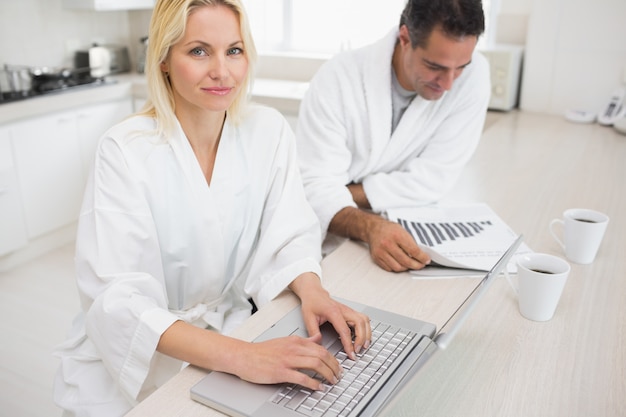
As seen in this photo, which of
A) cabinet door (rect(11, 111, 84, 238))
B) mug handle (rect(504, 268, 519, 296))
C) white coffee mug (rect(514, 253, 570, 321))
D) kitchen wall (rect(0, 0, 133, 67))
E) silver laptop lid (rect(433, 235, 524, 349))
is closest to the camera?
silver laptop lid (rect(433, 235, 524, 349))

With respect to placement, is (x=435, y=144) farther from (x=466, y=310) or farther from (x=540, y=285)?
(x=466, y=310)

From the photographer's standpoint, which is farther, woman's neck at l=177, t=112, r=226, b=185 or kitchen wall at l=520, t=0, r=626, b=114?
kitchen wall at l=520, t=0, r=626, b=114

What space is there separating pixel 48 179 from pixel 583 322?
2.63 meters

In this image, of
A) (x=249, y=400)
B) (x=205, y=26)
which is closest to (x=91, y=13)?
(x=205, y=26)

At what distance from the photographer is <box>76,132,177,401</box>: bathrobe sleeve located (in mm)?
952

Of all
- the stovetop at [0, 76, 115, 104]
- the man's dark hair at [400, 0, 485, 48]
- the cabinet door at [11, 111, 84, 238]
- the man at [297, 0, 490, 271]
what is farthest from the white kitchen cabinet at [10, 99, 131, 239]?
the man's dark hair at [400, 0, 485, 48]

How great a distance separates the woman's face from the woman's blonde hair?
12 millimetres

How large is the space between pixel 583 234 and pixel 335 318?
61 centimetres

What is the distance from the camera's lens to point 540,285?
3.38 ft

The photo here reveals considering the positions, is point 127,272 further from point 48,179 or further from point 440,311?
point 48,179

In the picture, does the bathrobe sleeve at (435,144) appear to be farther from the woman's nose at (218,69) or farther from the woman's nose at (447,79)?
the woman's nose at (218,69)

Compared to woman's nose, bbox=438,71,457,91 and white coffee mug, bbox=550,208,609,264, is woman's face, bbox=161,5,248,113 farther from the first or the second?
white coffee mug, bbox=550,208,609,264

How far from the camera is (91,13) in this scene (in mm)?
3543

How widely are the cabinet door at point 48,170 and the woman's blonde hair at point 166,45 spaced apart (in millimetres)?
1873
